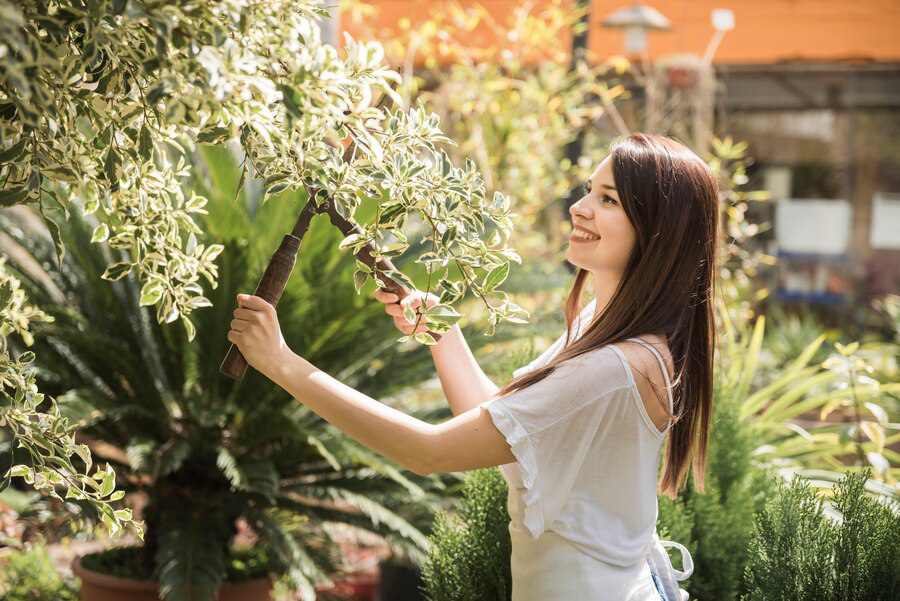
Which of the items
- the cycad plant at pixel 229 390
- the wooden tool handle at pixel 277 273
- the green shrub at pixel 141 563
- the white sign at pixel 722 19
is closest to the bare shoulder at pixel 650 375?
the wooden tool handle at pixel 277 273

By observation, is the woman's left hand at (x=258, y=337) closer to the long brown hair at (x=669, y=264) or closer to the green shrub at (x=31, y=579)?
the long brown hair at (x=669, y=264)

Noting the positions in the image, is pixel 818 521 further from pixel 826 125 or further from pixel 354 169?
pixel 826 125

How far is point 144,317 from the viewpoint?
393cm

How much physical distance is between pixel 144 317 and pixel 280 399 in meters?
0.62

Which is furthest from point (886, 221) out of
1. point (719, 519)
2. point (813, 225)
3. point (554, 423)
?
point (554, 423)

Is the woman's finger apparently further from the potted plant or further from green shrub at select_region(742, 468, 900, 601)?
the potted plant

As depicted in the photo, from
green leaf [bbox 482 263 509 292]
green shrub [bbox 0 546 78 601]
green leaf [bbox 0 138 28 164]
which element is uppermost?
green leaf [bbox 0 138 28 164]

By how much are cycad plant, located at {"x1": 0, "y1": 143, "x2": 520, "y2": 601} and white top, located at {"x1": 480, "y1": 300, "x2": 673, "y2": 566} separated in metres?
1.65

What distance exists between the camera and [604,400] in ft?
5.96

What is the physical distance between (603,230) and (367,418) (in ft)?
1.99

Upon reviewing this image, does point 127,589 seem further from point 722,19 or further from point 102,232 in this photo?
point 722,19

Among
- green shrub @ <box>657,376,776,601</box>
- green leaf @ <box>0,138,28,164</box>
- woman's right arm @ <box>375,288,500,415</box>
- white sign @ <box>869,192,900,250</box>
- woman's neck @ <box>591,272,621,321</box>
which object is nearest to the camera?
green leaf @ <box>0,138,28,164</box>

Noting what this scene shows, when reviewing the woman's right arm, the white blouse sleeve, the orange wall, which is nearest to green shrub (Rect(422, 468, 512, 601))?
the woman's right arm

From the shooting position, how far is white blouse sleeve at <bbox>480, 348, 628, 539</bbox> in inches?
69.9
